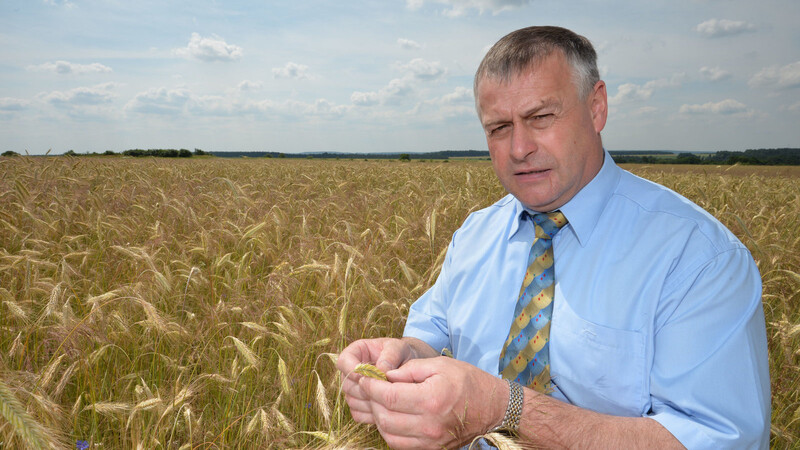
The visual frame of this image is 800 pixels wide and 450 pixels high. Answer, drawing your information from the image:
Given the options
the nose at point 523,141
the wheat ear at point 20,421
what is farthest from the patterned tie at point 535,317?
the wheat ear at point 20,421

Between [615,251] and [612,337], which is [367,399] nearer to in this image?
[612,337]

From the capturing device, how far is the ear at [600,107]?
165cm

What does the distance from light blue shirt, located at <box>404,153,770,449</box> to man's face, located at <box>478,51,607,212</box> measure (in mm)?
79

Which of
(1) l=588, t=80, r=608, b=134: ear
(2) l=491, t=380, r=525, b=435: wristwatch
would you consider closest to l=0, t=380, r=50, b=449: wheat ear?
(2) l=491, t=380, r=525, b=435: wristwatch

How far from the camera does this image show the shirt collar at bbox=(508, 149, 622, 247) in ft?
4.96

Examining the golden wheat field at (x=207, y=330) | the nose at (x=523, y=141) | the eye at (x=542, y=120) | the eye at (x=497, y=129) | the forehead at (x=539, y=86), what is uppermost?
the forehead at (x=539, y=86)

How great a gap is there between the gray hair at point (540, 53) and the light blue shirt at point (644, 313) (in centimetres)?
33

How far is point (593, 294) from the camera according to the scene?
1408mm

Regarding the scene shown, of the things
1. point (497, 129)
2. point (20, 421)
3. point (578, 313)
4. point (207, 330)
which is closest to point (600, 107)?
point (497, 129)

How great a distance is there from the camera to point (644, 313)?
51.5 inches

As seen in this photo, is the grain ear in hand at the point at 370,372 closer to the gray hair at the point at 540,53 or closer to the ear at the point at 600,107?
the gray hair at the point at 540,53

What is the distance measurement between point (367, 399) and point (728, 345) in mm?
974

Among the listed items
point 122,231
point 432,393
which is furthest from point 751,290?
point 122,231

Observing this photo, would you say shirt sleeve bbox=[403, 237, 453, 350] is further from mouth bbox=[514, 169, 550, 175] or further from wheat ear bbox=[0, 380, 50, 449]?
wheat ear bbox=[0, 380, 50, 449]
